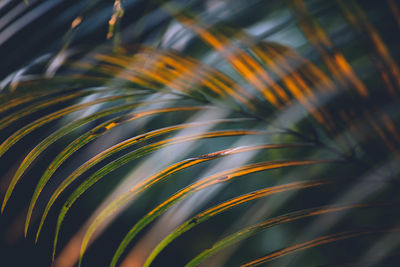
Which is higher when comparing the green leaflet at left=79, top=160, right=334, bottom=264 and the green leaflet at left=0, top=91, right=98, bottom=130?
the green leaflet at left=0, top=91, right=98, bottom=130

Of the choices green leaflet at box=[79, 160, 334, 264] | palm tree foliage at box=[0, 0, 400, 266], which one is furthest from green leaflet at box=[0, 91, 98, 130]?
green leaflet at box=[79, 160, 334, 264]

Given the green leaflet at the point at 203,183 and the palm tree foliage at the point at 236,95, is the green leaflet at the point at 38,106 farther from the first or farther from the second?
the green leaflet at the point at 203,183

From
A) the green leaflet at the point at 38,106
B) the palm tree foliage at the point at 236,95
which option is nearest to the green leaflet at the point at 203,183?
the palm tree foliage at the point at 236,95

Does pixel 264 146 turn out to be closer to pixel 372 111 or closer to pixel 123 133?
pixel 372 111

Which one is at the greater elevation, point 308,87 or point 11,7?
point 11,7

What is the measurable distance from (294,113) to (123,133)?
427mm

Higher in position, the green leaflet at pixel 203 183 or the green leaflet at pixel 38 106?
the green leaflet at pixel 38 106

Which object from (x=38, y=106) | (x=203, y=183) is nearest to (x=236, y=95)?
(x=203, y=183)

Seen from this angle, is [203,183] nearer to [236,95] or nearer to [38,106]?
[236,95]

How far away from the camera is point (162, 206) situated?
0.38 metres

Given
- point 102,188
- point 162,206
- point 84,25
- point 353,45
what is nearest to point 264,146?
point 162,206

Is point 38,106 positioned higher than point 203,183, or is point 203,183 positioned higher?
point 38,106

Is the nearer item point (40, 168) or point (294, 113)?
point (294, 113)

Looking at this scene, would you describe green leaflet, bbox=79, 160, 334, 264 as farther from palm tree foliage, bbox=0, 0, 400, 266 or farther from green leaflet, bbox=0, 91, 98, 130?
green leaflet, bbox=0, 91, 98, 130
